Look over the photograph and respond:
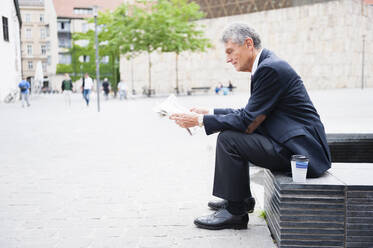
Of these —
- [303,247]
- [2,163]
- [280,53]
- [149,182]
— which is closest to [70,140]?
[2,163]

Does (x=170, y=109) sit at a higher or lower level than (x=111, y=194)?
higher

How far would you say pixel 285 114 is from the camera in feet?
9.51

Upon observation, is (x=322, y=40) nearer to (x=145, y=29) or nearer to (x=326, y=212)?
(x=145, y=29)

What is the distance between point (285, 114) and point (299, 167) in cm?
47

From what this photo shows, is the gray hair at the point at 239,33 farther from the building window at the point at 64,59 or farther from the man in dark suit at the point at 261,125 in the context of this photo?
the building window at the point at 64,59

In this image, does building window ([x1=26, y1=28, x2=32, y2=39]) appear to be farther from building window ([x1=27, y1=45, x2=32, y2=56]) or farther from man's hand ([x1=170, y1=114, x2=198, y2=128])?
man's hand ([x1=170, y1=114, x2=198, y2=128])

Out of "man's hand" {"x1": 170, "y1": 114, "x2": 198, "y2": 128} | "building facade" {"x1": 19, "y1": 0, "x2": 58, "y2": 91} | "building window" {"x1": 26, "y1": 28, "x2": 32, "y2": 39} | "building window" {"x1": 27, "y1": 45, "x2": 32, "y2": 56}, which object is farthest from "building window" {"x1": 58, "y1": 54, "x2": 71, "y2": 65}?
"man's hand" {"x1": 170, "y1": 114, "x2": 198, "y2": 128}

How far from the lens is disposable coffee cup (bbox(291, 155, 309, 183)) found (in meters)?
2.57

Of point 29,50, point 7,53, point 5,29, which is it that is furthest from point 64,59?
point 5,29

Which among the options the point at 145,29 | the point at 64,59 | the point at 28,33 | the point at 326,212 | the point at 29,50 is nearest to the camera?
the point at 326,212

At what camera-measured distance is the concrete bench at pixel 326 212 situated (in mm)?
2527

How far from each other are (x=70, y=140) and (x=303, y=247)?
6.74 m

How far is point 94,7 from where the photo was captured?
18.5 meters

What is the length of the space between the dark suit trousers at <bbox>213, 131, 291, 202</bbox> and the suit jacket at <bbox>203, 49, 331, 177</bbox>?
61mm
